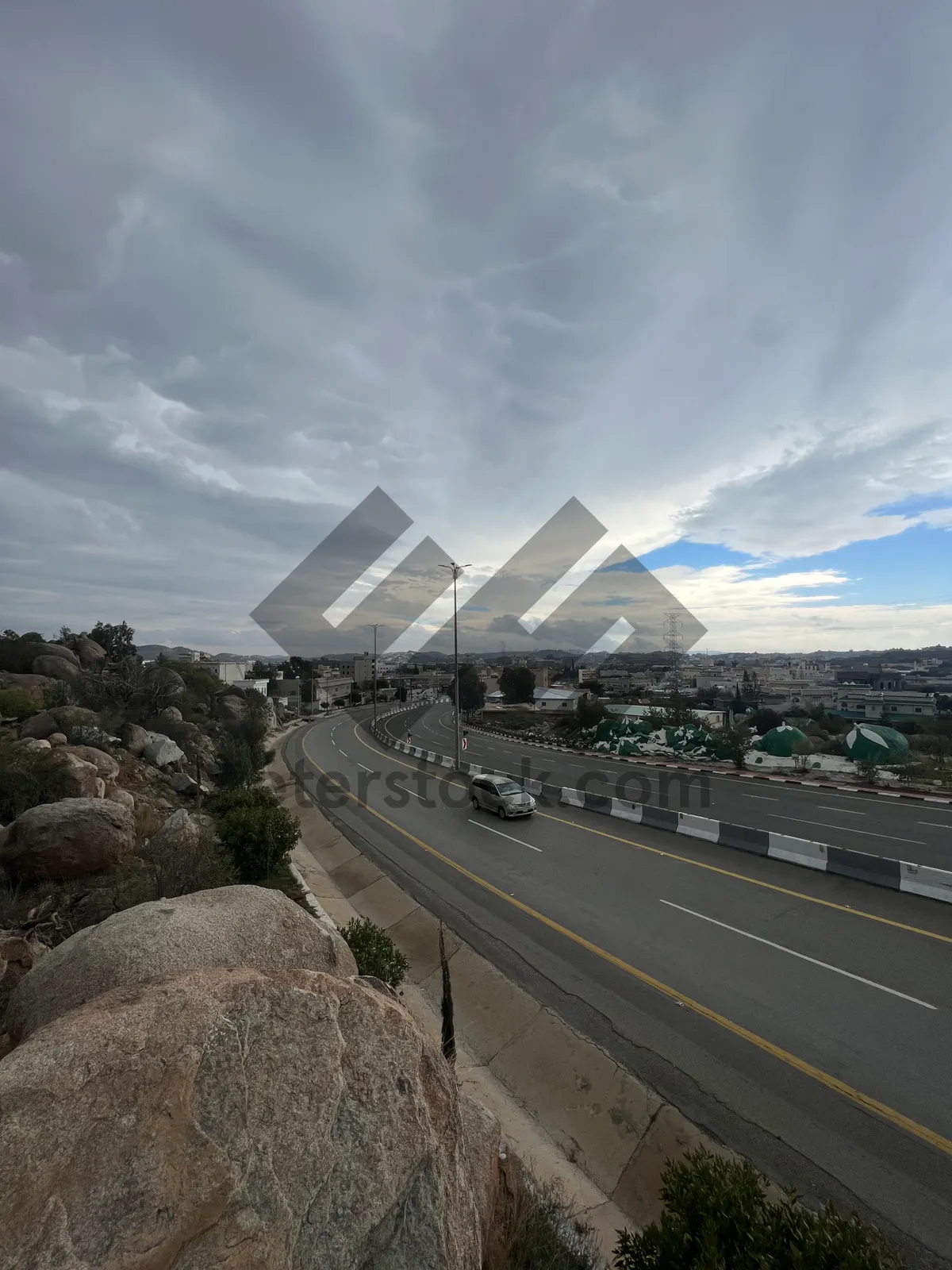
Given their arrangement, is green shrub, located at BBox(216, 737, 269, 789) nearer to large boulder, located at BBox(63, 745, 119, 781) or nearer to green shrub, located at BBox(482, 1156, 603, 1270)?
large boulder, located at BBox(63, 745, 119, 781)

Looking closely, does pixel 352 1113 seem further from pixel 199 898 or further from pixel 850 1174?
pixel 850 1174

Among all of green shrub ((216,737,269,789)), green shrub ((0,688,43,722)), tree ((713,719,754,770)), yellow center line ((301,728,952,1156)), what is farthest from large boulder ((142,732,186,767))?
tree ((713,719,754,770))

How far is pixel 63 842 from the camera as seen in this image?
920 cm

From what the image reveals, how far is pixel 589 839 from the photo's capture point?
50.6ft

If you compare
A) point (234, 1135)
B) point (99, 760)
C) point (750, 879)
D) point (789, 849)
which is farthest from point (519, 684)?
point (234, 1135)

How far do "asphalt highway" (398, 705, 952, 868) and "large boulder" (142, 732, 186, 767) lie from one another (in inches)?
594

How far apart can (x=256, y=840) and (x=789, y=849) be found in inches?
483

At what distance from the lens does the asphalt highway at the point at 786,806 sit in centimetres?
1466

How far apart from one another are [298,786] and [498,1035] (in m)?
19.5

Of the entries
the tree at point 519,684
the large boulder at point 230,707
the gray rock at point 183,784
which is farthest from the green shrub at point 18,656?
the tree at point 519,684

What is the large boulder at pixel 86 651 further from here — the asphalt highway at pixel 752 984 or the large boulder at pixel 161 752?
the asphalt highway at pixel 752 984

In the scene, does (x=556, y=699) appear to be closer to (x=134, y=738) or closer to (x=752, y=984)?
(x=134, y=738)

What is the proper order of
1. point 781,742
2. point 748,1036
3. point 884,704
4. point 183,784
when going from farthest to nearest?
point 884,704
point 781,742
point 183,784
point 748,1036

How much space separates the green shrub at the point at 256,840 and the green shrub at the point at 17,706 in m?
14.0
